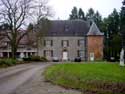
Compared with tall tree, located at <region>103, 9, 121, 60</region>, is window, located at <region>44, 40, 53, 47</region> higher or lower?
lower

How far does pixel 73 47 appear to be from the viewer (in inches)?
3469

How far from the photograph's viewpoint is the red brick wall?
85188 millimetres

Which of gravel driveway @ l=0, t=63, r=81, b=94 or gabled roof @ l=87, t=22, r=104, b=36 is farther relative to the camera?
gabled roof @ l=87, t=22, r=104, b=36

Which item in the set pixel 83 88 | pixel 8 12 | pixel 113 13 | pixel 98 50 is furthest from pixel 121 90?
pixel 113 13

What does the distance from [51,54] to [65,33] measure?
22.6 ft

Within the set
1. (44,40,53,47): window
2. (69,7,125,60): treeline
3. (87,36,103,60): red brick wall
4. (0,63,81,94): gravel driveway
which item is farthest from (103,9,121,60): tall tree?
(0,63,81,94): gravel driveway

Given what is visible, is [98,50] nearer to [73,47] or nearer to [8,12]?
[73,47]

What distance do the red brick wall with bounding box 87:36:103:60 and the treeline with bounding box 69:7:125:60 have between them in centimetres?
286

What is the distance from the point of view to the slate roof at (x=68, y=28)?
88125 mm

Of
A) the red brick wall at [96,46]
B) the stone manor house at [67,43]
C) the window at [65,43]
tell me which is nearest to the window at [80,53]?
the stone manor house at [67,43]

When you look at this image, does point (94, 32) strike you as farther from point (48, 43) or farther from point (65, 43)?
point (48, 43)

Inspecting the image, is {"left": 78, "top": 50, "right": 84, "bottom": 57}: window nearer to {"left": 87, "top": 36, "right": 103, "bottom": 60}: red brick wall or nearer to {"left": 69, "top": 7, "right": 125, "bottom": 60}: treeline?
{"left": 87, "top": 36, "right": 103, "bottom": 60}: red brick wall

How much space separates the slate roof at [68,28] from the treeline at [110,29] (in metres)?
8.18

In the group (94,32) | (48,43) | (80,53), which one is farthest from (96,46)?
(48,43)
